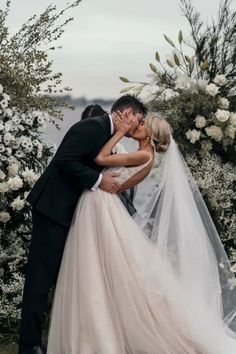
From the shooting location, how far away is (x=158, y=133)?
5.73m

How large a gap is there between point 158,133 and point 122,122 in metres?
0.29

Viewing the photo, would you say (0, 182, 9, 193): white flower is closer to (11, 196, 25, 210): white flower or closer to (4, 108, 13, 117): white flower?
(11, 196, 25, 210): white flower

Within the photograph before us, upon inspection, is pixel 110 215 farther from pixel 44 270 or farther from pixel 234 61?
pixel 234 61

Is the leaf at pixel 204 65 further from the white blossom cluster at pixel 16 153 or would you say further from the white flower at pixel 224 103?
the white blossom cluster at pixel 16 153

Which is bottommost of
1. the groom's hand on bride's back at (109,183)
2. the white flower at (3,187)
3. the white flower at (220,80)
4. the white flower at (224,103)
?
the white flower at (3,187)

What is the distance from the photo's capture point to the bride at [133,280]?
18.2 feet

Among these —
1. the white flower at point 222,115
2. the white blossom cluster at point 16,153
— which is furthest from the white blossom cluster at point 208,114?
the white blossom cluster at point 16,153

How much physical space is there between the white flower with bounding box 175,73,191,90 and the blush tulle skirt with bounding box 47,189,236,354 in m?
2.24

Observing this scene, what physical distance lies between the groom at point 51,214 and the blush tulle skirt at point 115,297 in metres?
0.08

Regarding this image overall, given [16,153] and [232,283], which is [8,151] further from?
[232,283]

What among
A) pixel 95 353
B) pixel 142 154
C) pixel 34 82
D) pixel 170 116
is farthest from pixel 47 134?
pixel 95 353

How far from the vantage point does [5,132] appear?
21.8ft

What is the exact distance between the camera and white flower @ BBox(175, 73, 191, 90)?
7551 mm

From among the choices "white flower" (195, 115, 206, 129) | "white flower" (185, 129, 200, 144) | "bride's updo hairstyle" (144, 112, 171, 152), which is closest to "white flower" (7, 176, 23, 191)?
"bride's updo hairstyle" (144, 112, 171, 152)
